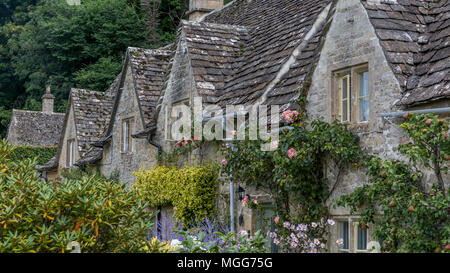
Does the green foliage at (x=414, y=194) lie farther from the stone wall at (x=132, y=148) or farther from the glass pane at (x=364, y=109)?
the stone wall at (x=132, y=148)

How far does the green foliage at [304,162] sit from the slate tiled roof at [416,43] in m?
1.28

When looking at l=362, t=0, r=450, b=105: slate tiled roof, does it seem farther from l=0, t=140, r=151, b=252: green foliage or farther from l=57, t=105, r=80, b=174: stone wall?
l=57, t=105, r=80, b=174: stone wall

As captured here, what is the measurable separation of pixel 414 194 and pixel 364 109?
2.23m

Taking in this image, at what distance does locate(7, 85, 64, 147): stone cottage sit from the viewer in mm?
38500

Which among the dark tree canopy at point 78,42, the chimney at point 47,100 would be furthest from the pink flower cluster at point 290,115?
the chimney at point 47,100

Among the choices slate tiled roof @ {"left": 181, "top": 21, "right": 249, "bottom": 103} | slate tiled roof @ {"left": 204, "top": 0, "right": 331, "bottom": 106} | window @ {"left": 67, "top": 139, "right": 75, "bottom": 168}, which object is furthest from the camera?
window @ {"left": 67, "top": 139, "right": 75, "bottom": 168}

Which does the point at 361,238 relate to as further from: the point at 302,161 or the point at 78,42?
the point at 78,42

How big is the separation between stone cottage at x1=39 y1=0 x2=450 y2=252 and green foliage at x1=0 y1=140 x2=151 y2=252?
14.2 feet

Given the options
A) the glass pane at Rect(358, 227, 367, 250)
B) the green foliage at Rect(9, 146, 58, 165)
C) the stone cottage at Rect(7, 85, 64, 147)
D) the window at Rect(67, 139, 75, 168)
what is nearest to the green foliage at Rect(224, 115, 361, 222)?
the glass pane at Rect(358, 227, 367, 250)

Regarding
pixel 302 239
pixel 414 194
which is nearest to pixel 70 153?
pixel 302 239

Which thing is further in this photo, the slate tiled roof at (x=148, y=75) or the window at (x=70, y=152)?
the window at (x=70, y=152)

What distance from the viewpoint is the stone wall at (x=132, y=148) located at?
1706 cm

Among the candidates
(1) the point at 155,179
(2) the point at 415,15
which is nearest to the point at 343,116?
(2) the point at 415,15
